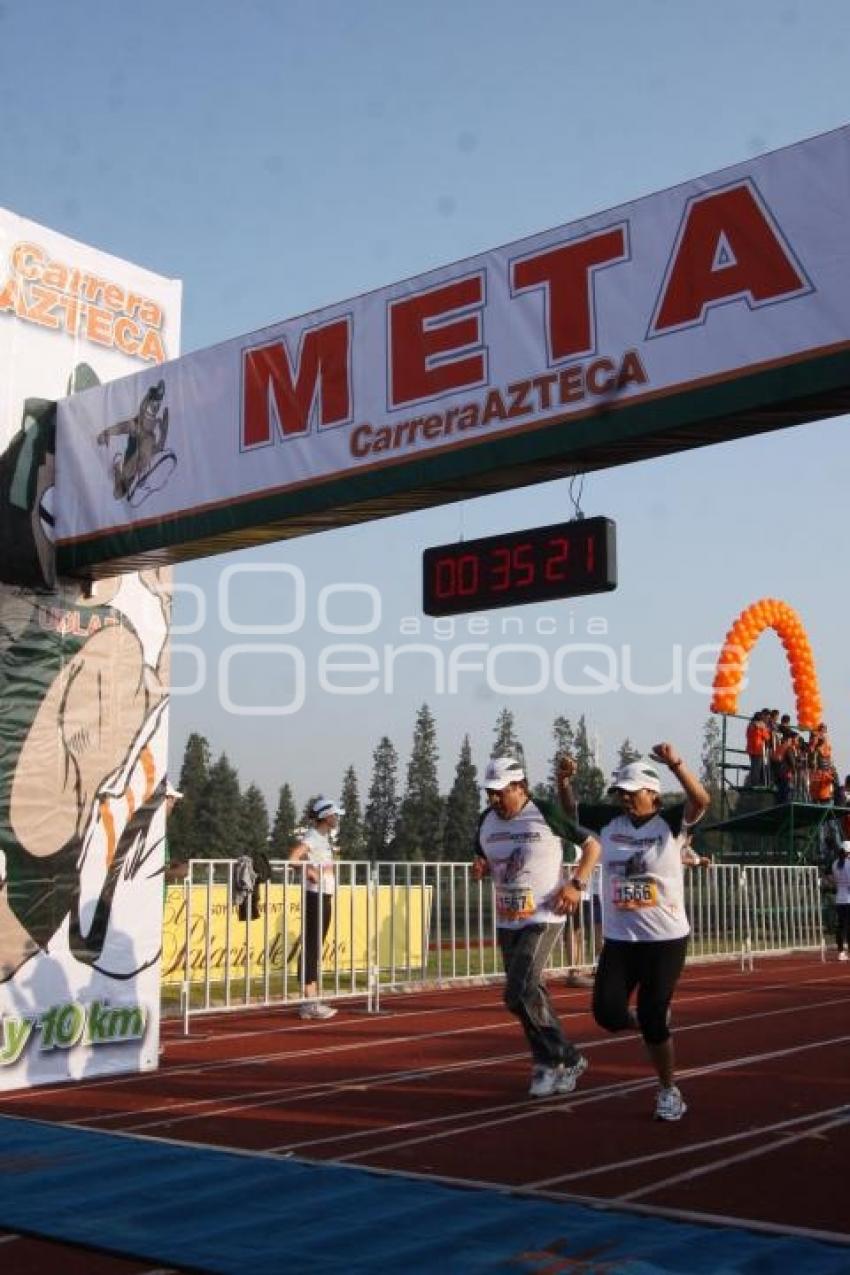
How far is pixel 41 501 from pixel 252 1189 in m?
5.49

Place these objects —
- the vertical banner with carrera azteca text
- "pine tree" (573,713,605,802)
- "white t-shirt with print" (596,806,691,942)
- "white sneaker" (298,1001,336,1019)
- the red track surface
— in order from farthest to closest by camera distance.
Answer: "pine tree" (573,713,605,802) → "white sneaker" (298,1001,336,1019) → the vertical banner with carrera azteca text → "white t-shirt with print" (596,806,691,942) → the red track surface

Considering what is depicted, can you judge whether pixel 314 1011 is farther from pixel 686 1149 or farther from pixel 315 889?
pixel 686 1149

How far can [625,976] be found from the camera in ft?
24.6

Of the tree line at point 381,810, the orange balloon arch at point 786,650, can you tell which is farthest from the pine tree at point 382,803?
the orange balloon arch at point 786,650

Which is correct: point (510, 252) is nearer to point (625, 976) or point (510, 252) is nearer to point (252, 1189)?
point (625, 976)

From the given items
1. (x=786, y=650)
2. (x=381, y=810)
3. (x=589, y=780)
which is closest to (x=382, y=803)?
(x=381, y=810)

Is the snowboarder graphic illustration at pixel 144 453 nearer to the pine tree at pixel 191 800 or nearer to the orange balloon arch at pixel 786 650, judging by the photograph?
the orange balloon arch at pixel 786 650

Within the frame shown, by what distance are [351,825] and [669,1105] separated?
89191 millimetres

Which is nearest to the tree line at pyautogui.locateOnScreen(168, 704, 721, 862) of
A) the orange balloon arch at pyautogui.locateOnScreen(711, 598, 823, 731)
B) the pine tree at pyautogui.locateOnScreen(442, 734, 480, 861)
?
the pine tree at pyautogui.locateOnScreen(442, 734, 480, 861)

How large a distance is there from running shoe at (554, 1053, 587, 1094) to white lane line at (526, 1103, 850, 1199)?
4.53 feet

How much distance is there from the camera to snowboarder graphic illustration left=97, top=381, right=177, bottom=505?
9359 mm

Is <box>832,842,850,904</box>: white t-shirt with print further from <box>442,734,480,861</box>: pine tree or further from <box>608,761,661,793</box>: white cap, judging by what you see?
<box>442,734,480,861</box>: pine tree

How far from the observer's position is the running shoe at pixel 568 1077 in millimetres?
8164

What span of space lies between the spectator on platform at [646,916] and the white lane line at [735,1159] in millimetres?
691
